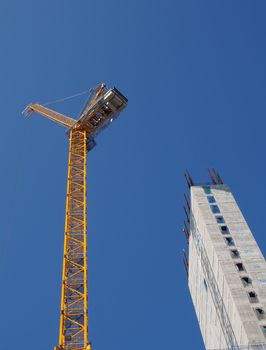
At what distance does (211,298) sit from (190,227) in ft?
38.3

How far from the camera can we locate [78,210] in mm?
43938

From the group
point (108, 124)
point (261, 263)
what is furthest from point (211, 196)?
point (108, 124)

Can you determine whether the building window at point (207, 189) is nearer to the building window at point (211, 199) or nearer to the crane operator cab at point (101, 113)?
the building window at point (211, 199)

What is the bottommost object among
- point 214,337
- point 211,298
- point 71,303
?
point 71,303

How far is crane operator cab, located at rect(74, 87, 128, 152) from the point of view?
174ft

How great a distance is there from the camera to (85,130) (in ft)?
180

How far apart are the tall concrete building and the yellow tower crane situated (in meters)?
15.9

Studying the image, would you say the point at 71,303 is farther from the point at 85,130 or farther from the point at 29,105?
the point at 29,105

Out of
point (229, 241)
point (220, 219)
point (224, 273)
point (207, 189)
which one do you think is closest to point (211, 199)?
point (207, 189)

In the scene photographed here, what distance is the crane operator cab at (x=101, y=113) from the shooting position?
5316 centimetres

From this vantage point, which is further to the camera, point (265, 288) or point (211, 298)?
point (211, 298)

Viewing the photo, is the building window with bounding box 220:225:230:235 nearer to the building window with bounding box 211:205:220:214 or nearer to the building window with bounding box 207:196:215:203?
the building window with bounding box 211:205:220:214

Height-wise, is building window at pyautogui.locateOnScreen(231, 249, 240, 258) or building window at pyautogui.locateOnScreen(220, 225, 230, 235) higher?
building window at pyautogui.locateOnScreen(220, 225, 230, 235)

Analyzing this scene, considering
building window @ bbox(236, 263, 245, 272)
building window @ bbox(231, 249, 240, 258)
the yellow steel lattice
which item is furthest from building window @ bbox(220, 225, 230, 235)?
the yellow steel lattice
